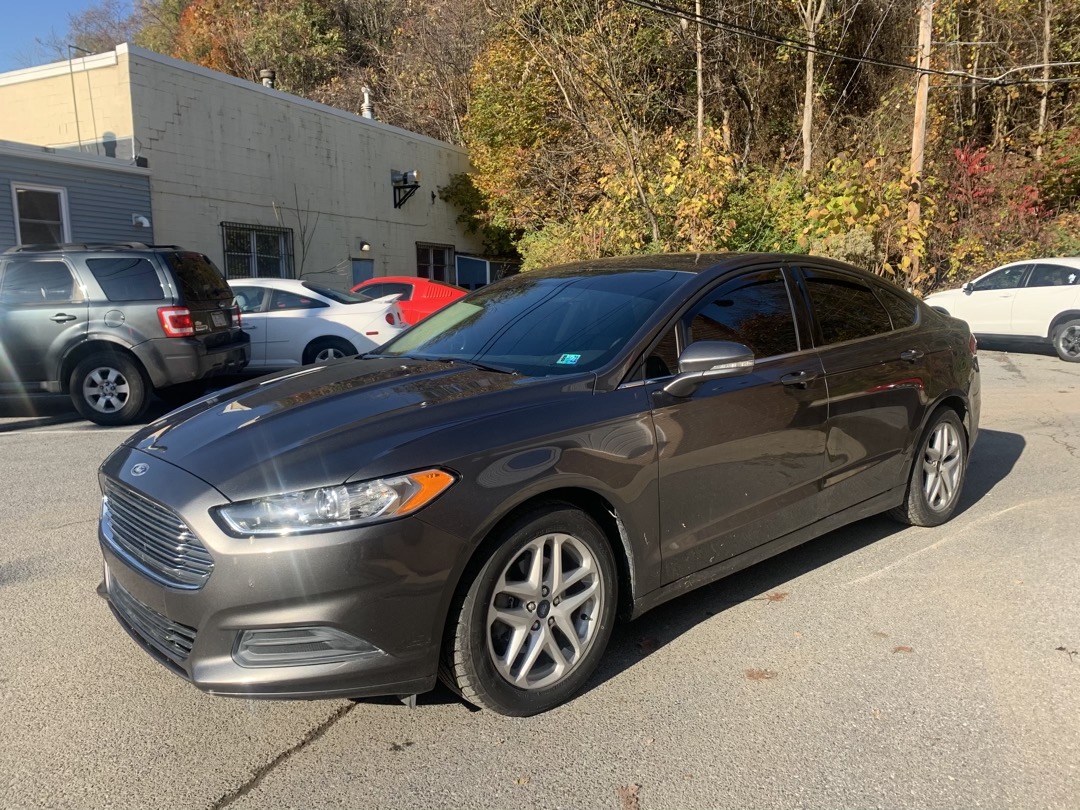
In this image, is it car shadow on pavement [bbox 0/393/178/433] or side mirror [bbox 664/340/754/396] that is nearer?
side mirror [bbox 664/340/754/396]

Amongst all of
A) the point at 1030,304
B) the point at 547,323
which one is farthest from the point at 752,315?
the point at 1030,304

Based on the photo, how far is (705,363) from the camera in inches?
127

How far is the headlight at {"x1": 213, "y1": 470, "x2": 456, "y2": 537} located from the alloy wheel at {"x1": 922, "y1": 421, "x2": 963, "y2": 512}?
136 inches

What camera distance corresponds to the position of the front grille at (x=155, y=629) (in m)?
2.63

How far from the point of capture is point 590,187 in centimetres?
2095

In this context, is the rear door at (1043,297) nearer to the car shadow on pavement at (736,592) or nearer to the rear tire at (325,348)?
the car shadow on pavement at (736,592)

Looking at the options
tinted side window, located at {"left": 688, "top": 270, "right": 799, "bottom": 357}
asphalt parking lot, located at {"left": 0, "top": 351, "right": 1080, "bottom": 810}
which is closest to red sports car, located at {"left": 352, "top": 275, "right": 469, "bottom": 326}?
asphalt parking lot, located at {"left": 0, "top": 351, "right": 1080, "bottom": 810}

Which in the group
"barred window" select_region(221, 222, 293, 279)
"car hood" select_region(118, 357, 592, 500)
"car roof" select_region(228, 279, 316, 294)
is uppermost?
"barred window" select_region(221, 222, 293, 279)

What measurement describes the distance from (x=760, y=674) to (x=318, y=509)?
1.88 m

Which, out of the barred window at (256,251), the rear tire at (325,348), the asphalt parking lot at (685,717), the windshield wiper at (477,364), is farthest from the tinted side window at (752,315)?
the barred window at (256,251)

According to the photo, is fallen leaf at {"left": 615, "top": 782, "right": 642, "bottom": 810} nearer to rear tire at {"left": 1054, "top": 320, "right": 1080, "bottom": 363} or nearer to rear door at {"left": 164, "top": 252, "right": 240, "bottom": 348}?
rear door at {"left": 164, "top": 252, "right": 240, "bottom": 348}

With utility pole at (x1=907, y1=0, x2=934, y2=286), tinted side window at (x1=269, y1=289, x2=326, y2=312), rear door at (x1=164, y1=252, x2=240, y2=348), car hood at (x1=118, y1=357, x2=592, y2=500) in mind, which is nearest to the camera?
car hood at (x1=118, y1=357, x2=592, y2=500)

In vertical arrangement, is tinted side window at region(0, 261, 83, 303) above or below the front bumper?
above

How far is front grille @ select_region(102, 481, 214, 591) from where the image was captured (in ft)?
8.41
